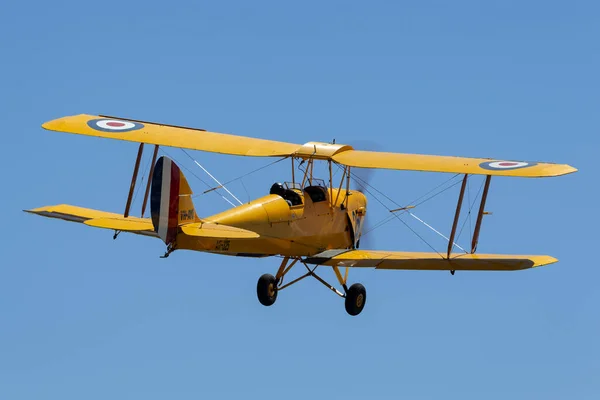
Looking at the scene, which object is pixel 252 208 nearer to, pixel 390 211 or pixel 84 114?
pixel 390 211

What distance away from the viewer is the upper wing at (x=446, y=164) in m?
28.9

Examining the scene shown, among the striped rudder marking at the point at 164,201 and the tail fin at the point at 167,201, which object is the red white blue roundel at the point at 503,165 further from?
the striped rudder marking at the point at 164,201

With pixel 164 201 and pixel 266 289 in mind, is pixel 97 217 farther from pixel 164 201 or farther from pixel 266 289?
pixel 266 289

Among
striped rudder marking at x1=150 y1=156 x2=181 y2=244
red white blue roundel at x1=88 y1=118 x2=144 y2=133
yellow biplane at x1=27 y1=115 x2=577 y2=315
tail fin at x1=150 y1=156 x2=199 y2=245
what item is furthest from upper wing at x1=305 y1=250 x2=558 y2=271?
red white blue roundel at x1=88 y1=118 x2=144 y2=133

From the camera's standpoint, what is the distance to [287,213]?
2970cm

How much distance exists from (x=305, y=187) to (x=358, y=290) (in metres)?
2.24

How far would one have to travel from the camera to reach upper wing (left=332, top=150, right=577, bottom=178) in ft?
94.7

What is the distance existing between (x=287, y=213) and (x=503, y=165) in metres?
4.00

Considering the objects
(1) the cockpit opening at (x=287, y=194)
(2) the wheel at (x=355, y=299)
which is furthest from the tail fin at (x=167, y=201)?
(2) the wheel at (x=355, y=299)

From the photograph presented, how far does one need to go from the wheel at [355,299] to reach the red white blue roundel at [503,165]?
3.46m

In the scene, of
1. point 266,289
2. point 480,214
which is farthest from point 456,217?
point 266,289

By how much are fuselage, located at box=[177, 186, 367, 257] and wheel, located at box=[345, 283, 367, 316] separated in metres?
0.85

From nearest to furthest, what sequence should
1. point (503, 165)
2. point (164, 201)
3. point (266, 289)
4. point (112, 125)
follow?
point (164, 201)
point (503, 165)
point (266, 289)
point (112, 125)

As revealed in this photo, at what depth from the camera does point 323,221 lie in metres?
30.8
